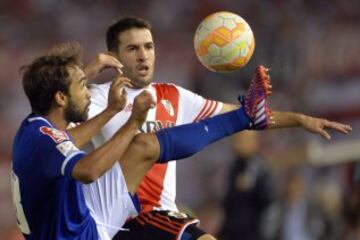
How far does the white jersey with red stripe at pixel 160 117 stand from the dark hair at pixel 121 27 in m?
0.35

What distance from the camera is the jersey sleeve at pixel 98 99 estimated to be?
7.02 m

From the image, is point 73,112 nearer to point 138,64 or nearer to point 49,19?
point 138,64

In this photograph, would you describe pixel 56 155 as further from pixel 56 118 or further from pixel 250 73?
pixel 250 73

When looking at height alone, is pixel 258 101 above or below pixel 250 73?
above

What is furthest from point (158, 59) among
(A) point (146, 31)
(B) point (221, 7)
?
(A) point (146, 31)

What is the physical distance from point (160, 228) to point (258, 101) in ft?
3.35

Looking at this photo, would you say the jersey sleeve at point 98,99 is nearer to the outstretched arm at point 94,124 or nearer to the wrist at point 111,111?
the outstretched arm at point 94,124

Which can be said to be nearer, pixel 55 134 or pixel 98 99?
pixel 55 134

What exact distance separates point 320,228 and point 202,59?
240 inches

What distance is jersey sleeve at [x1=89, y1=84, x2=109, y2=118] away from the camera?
277 inches

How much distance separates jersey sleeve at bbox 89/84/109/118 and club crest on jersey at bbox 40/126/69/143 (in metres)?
1.13

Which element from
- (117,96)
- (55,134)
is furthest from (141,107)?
(55,134)

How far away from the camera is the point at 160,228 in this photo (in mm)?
6637

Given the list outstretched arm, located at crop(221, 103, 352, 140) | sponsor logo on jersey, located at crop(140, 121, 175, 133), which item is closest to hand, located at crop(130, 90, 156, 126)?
outstretched arm, located at crop(221, 103, 352, 140)
